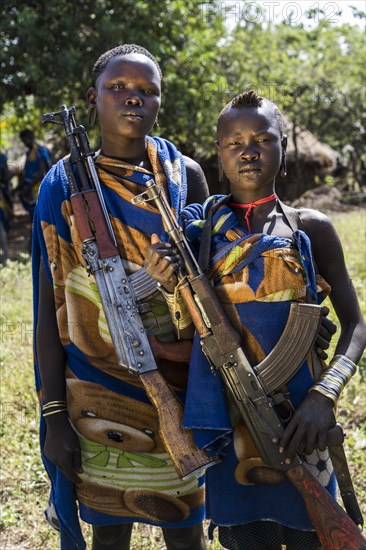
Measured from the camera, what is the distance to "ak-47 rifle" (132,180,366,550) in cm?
208

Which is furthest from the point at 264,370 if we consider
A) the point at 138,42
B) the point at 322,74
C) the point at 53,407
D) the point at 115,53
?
the point at 322,74

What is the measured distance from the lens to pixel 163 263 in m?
2.16

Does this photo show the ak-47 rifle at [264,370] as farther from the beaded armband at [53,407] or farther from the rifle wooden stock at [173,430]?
the beaded armband at [53,407]

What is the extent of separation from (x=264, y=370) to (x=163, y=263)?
0.43 meters

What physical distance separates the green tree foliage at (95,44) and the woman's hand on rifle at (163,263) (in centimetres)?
803

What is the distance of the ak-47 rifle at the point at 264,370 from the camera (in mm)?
2080

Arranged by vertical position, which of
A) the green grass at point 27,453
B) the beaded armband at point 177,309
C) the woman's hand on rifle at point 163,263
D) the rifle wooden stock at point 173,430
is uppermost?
the woman's hand on rifle at point 163,263

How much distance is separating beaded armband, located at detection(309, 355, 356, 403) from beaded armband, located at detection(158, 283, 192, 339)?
0.44 m

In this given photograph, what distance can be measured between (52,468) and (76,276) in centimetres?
71

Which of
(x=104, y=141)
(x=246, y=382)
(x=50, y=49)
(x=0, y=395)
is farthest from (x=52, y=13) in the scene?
(x=246, y=382)

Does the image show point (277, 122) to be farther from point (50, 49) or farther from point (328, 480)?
point (50, 49)

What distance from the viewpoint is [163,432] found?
2.21 metres

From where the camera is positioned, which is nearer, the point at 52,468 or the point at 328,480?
the point at 328,480

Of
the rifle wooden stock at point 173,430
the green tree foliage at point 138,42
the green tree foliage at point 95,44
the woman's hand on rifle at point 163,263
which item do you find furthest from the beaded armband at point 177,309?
the green tree foliage at point 95,44
